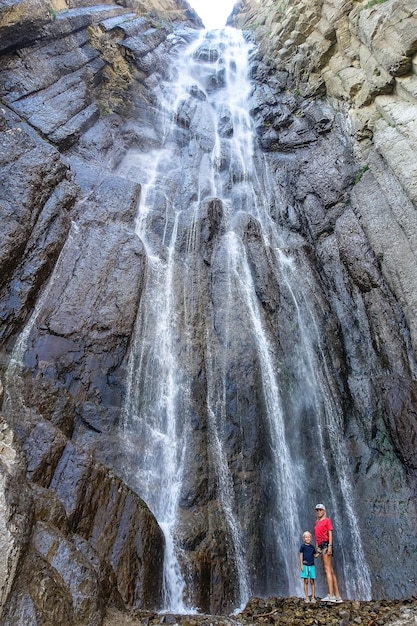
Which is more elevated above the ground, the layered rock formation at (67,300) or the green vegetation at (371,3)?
the green vegetation at (371,3)

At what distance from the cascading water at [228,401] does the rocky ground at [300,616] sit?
183 cm

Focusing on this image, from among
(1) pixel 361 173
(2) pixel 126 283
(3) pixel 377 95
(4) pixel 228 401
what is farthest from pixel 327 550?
(3) pixel 377 95

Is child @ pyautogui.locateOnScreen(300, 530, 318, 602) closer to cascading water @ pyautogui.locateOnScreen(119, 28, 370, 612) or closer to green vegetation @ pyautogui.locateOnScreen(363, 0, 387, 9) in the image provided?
cascading water @ pyautogui.locateOnScreen(119, 28, 370, 612)

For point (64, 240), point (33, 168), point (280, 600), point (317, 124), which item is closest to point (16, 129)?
point (33, 168)

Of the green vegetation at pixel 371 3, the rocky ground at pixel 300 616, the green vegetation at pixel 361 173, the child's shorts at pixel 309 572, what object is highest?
the green vegetation at pixel 371 3

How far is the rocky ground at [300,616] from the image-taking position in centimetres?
585

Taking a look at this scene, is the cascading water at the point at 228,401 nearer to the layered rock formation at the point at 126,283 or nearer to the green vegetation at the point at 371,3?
the layered rock formation at the point at 126,283

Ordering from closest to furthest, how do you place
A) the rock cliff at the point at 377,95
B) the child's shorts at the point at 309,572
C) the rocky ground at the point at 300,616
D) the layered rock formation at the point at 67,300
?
the layered rock formation at the point at 67,300, the rocky ground at the point at 300,616, the child's shorts at the point at 309,572, the rock cliff at the point at 377,95

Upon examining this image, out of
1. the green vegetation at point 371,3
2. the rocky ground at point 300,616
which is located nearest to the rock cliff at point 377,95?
the green vegetation at point 371,3

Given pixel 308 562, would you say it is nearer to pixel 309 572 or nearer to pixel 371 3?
pixel 309 572

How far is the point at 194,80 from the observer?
85.9 ft

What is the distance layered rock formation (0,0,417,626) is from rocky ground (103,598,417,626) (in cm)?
67

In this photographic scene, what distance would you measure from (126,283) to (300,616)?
9.41m

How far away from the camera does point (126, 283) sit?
A: 1262 centimetres
